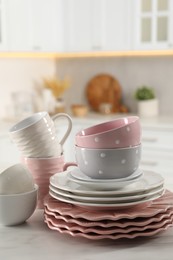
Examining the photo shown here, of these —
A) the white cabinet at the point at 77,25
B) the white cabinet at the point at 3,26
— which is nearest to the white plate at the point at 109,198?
the white cabinet at the point at 3,26

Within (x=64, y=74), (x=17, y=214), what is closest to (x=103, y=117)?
(x=64, y=74)

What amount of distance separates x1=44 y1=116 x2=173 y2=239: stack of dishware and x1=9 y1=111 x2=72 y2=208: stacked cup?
13 centimetres

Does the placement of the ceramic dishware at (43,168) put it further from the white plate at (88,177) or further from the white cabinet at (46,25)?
the white cabinet at (46,25)

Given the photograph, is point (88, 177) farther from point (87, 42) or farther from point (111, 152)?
point (87, 42)

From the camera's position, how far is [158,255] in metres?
1.00

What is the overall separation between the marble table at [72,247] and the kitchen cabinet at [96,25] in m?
2.89

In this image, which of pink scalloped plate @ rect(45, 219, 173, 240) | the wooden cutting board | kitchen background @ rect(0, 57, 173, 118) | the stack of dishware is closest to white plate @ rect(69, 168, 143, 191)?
the stack of dishware

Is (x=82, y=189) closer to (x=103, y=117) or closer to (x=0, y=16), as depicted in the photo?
(x=0, y=16)

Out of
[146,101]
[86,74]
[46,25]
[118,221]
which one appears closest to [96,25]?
[46,25]

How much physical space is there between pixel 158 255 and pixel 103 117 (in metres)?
3.03

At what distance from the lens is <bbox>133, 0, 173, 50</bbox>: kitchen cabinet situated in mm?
3717

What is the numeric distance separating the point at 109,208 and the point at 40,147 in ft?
0.93

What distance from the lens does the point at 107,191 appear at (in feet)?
3.59

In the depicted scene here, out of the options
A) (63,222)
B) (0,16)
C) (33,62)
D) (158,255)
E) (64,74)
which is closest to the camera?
(158,255)
